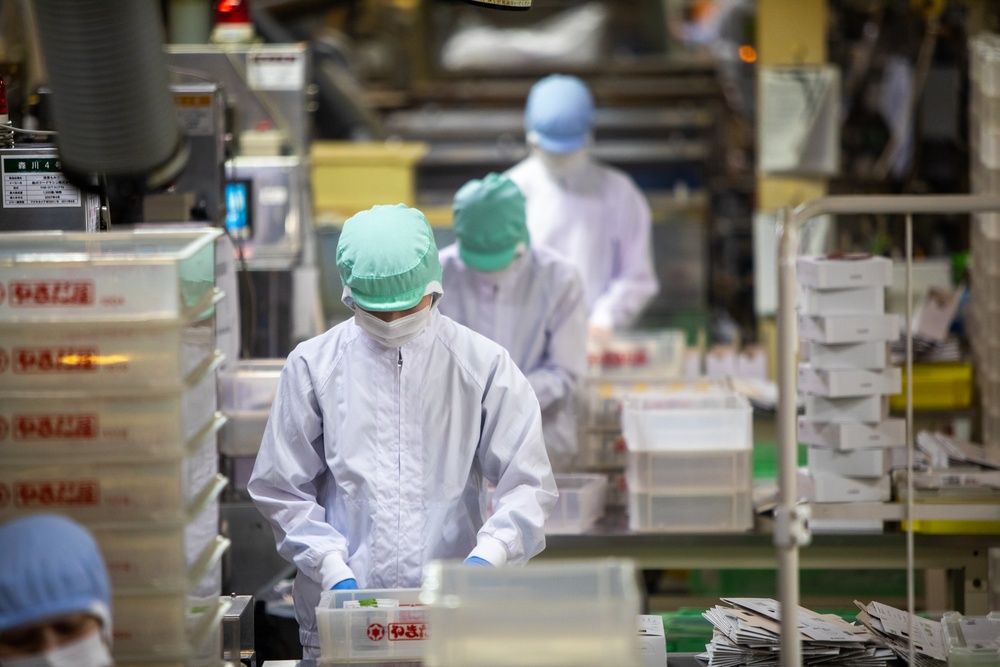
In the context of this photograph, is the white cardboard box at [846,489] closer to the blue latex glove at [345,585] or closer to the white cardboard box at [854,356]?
the white cardboard box at [854,356]

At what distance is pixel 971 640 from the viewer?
112 inches

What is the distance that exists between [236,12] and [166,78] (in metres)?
2.62

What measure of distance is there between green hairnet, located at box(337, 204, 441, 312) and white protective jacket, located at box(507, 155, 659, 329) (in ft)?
7.91

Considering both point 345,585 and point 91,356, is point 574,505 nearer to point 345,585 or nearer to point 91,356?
point 345,585

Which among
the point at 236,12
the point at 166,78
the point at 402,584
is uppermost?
the point at 236,12

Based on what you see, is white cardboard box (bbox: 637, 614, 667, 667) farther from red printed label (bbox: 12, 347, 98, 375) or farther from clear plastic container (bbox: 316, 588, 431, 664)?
red printed label (bbox: 12, 347, 98, 375)

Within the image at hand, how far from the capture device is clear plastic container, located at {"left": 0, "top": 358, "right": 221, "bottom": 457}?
7.00 feet

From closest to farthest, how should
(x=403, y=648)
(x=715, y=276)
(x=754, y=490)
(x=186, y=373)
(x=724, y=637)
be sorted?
(x=186, y=373) < (x=403, y=648) < (x=724, y=637) < (x=754, y=490) < (x=715, y=276)

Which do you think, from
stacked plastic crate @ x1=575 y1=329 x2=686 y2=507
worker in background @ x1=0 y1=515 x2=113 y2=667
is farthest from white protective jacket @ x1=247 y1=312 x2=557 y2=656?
stacked plastic crate @ x1=575 y1=329 x2=686 y2=507

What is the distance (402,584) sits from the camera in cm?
267

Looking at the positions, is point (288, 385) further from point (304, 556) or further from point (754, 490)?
point (754, 490)

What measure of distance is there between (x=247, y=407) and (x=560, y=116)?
1.96 meters

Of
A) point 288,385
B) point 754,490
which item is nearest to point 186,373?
point 288,385

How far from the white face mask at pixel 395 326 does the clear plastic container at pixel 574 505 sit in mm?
1149
